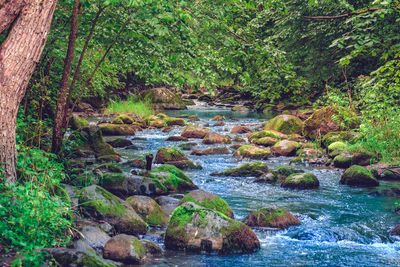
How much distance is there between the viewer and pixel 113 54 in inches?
339

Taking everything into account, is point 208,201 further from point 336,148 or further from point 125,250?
point 336,148

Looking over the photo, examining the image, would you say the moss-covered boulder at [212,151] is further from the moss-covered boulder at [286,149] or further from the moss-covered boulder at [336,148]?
the moss-covered boulder at [336,148]

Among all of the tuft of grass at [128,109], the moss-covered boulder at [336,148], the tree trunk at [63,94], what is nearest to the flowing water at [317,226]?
the moss-covered boulder at [336,148]

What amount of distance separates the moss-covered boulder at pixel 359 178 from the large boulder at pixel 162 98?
24.1m

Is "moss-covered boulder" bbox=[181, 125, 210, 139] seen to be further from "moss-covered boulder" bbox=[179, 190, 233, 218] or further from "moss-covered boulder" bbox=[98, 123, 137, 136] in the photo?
"moss-covered boulder" bbox=[179, 190, 233, 218]

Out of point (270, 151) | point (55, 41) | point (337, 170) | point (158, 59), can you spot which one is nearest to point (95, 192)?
point (158, 59)

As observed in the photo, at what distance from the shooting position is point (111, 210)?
608cm

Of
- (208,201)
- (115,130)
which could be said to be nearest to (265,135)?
(115,130)

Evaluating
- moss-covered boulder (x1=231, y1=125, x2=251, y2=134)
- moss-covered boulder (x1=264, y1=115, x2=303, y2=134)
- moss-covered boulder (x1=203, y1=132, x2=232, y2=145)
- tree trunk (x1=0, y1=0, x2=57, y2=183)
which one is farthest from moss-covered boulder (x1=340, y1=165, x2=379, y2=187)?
moss-covered boulder (x1=231, y1=125, x2=251, y2=134)

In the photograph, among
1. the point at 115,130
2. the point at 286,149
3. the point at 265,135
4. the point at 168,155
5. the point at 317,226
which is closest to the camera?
the point at 317,226

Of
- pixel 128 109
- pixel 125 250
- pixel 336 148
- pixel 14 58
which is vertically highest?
pixel 14 58

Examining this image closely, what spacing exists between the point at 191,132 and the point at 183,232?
1234cm

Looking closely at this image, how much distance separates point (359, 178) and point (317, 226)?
351cm

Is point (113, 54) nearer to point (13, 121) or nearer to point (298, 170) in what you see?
point (13, 121)
